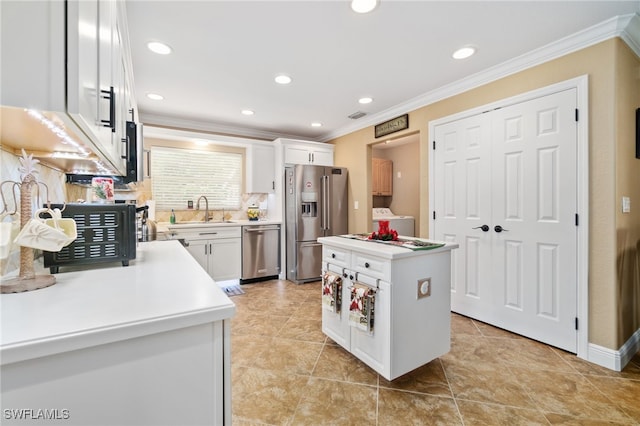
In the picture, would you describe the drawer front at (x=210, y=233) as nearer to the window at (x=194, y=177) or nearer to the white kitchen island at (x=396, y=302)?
the window at (x=194, y=177)

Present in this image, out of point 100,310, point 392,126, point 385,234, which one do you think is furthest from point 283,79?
point 100,310

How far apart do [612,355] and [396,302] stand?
168 cm

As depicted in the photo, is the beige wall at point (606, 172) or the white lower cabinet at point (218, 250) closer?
the beige wall at point (606, 172)

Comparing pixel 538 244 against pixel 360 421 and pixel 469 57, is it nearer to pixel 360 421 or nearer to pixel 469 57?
pixel 469 57

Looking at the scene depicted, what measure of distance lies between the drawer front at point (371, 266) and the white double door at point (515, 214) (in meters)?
1.54

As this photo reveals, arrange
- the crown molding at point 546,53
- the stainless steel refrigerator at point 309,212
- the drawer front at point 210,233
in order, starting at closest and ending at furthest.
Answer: the crown molding at point 546,53 → the drawer front at point 210,233 → the stainless steel refrigerator at point 309,212

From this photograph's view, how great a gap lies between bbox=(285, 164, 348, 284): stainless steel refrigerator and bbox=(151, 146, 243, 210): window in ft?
3.13

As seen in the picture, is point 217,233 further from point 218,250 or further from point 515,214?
point 515,214

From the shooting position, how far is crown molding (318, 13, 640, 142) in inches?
76.0

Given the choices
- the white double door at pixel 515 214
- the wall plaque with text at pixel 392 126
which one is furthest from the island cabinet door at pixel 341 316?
the wall plaque with text at pixel 392 126

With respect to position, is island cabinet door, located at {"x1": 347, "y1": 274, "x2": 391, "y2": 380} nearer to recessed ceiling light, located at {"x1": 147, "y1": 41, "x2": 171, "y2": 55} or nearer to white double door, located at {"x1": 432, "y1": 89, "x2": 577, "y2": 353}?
Answer: white double door, located at {"x1": 432, "y1": 89, "x2": 577, "y2": 353}

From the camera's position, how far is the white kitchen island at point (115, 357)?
592 millimetres

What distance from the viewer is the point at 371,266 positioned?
1.80m

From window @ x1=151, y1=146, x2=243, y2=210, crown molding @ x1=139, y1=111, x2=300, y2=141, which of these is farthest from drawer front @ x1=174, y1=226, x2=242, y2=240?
crown molding @ x1=139, y1=111, x2=300, y2=141
